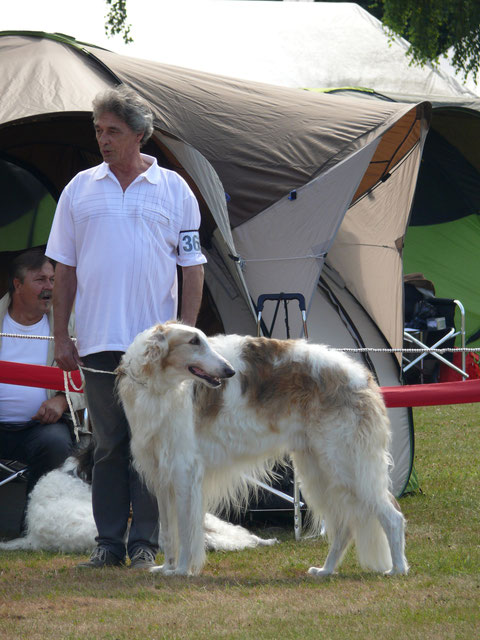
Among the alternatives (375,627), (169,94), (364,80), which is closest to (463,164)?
(364,80)

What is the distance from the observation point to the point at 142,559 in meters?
3.99

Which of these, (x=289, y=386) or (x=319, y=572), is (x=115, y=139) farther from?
(x=319, y=572)

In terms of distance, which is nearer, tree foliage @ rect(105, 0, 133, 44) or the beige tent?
the beige tent

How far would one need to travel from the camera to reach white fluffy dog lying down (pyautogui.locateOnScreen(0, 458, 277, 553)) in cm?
454

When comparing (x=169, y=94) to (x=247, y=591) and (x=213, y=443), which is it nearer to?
(x=213, y=443)

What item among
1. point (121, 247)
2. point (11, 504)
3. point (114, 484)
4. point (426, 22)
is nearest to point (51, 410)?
point (11, 504)

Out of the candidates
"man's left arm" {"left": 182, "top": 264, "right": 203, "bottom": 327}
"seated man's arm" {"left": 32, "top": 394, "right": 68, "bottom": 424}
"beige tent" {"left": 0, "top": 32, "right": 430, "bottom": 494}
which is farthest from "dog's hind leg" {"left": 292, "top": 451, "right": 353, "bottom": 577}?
"seated man's arm" {"left": 32, "top": 394, "right": 68, "bottom": 424}

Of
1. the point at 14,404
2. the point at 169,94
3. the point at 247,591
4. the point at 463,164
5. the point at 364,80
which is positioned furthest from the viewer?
the point at 364,80

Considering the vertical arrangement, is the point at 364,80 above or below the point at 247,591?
above

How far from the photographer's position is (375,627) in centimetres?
302

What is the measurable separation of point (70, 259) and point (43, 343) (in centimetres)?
138

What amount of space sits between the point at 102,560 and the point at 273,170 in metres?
2.50

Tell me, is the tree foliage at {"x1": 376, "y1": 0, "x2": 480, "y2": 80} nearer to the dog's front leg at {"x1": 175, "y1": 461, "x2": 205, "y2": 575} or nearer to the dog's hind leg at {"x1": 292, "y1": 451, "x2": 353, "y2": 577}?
the dog's hind leg at {"x1": 292, "y1": 451, "x2": 353, "y2": 577}

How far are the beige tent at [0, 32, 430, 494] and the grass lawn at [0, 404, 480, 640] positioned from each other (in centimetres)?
145
